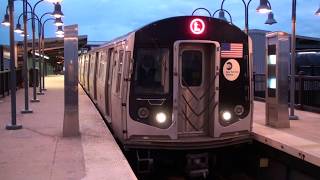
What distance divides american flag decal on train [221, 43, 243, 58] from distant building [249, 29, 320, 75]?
1070cm

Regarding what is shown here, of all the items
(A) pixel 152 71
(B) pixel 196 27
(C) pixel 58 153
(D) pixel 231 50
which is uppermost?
(B) pixel 196 27

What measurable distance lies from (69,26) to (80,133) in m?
2.27

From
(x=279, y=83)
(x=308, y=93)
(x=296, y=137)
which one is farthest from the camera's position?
(x=308, y=93)

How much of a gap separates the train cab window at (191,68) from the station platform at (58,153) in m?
1.80

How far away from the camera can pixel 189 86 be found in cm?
981

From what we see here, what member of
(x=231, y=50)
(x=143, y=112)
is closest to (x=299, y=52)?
(x=231, y=50)

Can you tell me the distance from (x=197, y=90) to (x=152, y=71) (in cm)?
96

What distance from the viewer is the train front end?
9398 mm

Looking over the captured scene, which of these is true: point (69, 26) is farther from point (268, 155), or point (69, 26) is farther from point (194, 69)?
point (268, 155)

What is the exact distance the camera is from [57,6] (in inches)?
742

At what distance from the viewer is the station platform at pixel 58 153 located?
7480 millimetres

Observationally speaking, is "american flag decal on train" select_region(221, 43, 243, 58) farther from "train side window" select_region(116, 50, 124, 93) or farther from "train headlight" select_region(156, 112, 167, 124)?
"train side window" select_region(116, 50, 124, 93)

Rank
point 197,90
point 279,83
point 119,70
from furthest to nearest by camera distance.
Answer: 1. point 279,83
2. point 119,70
3. point 197,90

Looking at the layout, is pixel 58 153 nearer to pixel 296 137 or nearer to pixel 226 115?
pixel 226 115
